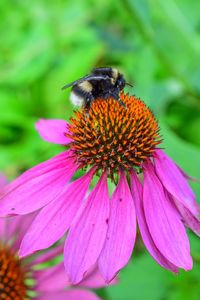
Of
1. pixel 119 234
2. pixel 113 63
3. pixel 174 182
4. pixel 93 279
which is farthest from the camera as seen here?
pixel 113 63

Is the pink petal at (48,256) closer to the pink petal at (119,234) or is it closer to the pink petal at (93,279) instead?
the pink petal at (93,279)

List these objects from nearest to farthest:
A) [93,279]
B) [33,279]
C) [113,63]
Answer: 1. [93,279]
2. [33,279]
3. [113,63]

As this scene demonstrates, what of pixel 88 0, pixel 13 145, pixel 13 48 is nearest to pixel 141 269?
pixel 13 145

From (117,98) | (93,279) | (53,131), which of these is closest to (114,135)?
(117,98)

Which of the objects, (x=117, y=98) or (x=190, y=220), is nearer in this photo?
(x=190, y=220)

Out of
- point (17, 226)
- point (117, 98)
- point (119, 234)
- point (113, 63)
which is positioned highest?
point (113, 63)

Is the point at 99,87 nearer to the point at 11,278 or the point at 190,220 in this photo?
the point at 190,220

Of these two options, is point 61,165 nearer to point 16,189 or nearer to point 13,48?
point 16,189
